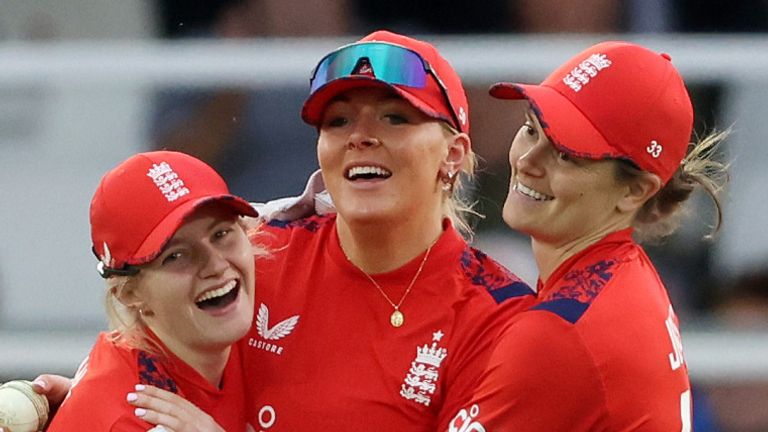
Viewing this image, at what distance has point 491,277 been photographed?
3.06 meters

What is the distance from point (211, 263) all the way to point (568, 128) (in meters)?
0.74

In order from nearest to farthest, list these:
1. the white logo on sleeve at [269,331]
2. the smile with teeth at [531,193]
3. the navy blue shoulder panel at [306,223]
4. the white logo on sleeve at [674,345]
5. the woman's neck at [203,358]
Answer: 1. the white logo on sleeve at [674,345]
2. the smile with teeth at [531,193]
3. the woman's neck at [203,358]
4. the white logo on sleeve at [269,331]
5. the navy blue shoulder panel at [306,223]

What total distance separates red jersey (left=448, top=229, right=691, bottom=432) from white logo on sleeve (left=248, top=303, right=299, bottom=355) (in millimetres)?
470

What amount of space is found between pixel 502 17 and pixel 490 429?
9.61 feet

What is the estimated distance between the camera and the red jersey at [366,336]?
295 cm

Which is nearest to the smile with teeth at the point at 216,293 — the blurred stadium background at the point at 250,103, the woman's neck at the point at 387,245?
the woman's neck at the point at 387,245

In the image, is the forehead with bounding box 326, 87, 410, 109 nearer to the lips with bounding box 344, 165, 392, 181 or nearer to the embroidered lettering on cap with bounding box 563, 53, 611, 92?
the lips with bounding box 344, 165, 392, 181

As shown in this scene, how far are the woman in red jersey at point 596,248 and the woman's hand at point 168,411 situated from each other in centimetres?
50

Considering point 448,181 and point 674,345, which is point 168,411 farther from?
point 674,345

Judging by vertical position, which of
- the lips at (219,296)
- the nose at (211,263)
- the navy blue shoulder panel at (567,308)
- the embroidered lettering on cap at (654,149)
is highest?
the embroidered lettering on cap at (654,149)

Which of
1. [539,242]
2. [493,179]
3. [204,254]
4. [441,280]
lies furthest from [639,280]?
[493,179]

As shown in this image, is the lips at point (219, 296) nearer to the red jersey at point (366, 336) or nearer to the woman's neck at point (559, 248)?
the red jersey at point (366, 336)

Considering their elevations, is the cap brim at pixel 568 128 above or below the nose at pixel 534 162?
above

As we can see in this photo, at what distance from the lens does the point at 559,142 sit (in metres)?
2.79
